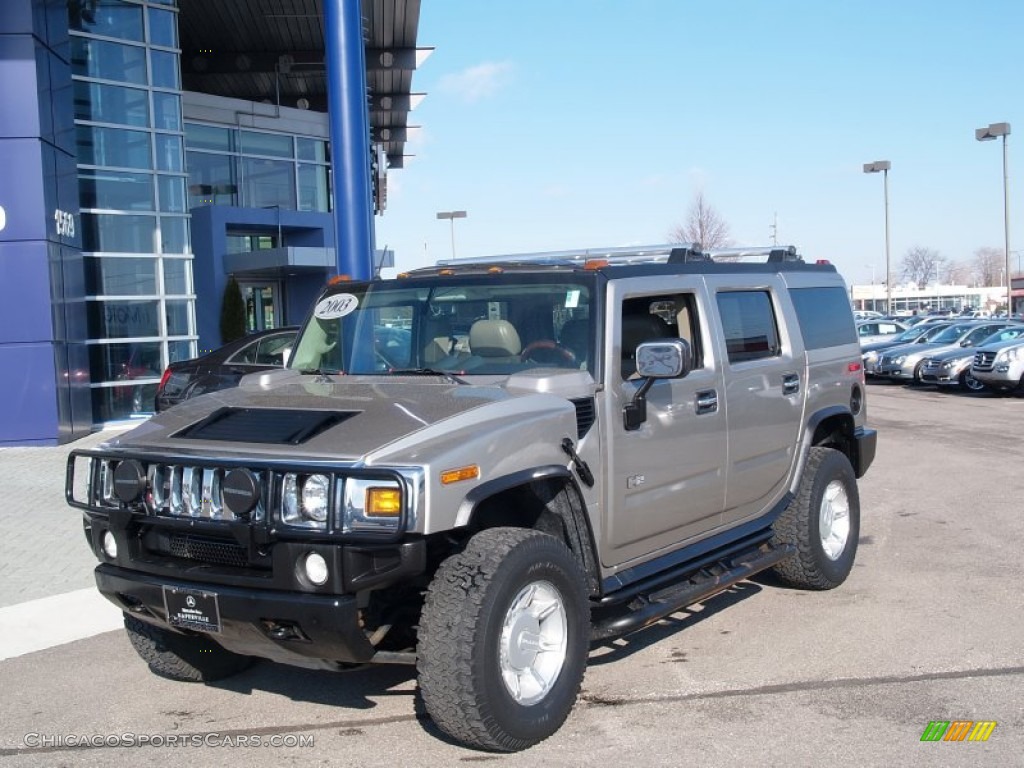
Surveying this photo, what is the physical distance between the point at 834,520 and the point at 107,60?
48.2ft

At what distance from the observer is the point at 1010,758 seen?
4.24 m

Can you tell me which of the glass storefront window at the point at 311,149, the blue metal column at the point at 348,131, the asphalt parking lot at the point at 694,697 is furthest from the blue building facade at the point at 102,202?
the asphalt parking lot at the point at 694,697

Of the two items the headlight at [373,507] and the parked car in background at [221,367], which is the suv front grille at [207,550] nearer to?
the headlight at [373,507]

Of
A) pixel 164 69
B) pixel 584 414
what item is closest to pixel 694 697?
pixel 584 414

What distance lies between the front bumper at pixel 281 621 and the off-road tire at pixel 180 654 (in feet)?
2.26

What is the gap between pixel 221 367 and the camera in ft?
42.1

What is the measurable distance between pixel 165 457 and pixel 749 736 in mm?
2644

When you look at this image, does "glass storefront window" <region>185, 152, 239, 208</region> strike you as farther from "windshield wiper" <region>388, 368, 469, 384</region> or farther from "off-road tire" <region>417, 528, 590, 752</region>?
"off-road tire" <region>417, 528, 590, 752</region>

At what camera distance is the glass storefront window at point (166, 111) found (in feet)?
59.1

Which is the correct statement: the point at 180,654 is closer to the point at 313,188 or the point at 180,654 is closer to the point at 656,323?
the point at 656,323

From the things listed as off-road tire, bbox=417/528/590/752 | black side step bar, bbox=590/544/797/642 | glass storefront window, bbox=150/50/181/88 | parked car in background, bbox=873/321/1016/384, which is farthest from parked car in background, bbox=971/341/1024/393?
off-road tire, bbox=417/528/590/752

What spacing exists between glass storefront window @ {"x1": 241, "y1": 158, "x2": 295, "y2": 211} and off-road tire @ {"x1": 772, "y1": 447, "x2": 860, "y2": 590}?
24.8 m

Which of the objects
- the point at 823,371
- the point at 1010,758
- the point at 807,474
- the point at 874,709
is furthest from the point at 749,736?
the point at 823,371

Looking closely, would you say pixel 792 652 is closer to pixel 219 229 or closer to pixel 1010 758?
pixel 1010 758
